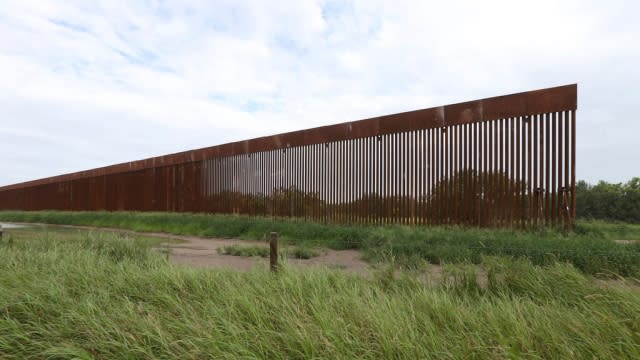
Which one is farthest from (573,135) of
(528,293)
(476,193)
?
(528,293)

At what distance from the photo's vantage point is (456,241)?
311 inches

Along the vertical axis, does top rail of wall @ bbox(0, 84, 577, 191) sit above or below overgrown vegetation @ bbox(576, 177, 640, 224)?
above

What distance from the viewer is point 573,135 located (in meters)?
8.63

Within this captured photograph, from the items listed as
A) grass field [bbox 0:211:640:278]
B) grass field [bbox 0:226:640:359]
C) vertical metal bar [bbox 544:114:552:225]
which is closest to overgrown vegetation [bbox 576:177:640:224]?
grass field [bbox 0:211:640:278]

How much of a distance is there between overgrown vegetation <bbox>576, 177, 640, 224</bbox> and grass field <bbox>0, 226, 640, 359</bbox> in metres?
19.4

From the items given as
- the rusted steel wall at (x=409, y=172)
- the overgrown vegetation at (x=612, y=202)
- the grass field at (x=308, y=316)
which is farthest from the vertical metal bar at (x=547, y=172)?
the overgrown vegetation at (x=612, y=202)

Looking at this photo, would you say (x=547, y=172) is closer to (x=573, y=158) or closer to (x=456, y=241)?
(x=573, y=158)

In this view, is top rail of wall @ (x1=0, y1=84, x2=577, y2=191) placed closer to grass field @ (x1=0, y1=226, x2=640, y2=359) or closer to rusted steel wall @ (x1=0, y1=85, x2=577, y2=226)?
rusted steel wall @ (x1=0, y1=85, x2=577, y2=226)

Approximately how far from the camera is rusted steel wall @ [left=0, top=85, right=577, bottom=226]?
8.91m

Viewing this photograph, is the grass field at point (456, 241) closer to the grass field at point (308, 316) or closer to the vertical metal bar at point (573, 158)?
the vertical metal bar at point (573, 158)

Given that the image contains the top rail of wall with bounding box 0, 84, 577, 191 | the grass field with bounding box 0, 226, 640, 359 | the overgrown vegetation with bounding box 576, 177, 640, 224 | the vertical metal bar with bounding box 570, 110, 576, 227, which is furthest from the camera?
the overgrown vegetation with bounding box 576, 177, 640, 224

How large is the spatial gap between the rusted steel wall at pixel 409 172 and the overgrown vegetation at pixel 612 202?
13775 millimetres

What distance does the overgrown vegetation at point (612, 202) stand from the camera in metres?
20.7

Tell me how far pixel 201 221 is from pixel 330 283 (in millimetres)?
11719
